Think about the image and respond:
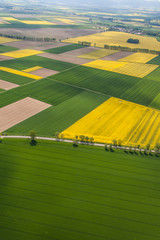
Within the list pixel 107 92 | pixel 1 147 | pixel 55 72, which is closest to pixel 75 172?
pixel 1 147

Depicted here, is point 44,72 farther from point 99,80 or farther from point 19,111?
point 19,111

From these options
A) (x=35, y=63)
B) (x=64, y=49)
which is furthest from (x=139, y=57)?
(x=35, y=63)

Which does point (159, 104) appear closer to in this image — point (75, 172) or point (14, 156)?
point (75, 172)

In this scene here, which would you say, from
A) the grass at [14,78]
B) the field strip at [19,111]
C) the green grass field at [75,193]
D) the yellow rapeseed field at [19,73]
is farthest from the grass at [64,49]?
the green grass field at [75,193]

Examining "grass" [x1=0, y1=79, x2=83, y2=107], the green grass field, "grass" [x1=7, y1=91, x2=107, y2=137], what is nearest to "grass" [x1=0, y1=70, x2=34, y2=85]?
"grass" [x1=0, y1=79, x2=83, y2=107]

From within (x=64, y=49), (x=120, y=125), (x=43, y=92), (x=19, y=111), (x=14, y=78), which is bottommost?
(x=120, y=125)

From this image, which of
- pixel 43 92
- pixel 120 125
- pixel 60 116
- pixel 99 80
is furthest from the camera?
pixel 99 80

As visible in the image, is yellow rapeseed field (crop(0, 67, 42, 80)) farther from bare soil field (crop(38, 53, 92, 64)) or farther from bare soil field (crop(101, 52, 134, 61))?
bare soil field (crop(101, 52, 134, 61))
